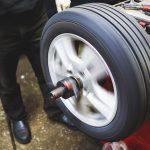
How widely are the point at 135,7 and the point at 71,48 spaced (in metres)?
0.44

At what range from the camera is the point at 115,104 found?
133cm

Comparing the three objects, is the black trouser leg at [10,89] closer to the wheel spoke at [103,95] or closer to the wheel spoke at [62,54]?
the wheel spoke at [62,54]

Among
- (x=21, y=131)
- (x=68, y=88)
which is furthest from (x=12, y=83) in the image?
(x=68, y=88)

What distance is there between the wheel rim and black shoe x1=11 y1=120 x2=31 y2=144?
810mm

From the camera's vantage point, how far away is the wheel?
4.02 feet

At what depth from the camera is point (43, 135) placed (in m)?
2.38

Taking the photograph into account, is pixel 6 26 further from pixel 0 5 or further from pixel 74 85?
pixel 74 85

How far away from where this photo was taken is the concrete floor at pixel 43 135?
2.28m

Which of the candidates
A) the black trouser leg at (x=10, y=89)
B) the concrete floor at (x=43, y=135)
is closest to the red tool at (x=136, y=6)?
the black trouser leg at (x=10, y=89)

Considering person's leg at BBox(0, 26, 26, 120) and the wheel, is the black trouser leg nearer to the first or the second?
person's leg at BBox(0, 26, 26, 120)

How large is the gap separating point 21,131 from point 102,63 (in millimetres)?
1228

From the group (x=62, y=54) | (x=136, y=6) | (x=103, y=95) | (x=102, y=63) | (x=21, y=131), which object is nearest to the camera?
(x=102, y=63)

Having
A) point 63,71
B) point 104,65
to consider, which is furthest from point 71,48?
point 104,65

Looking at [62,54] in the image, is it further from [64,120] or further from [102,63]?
[64,120]
